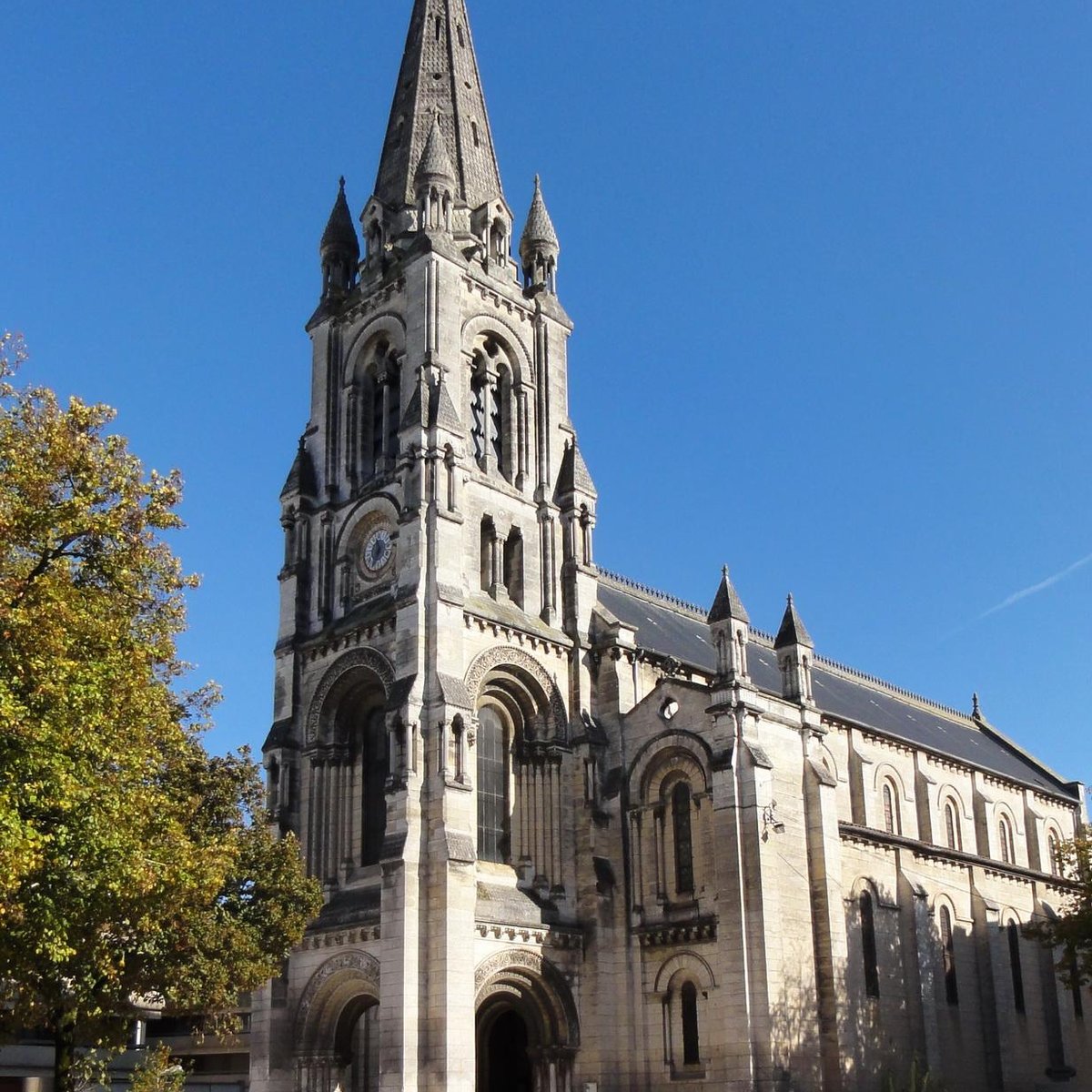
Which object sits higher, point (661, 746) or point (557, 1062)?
point (661, 746)

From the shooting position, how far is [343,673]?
140ft

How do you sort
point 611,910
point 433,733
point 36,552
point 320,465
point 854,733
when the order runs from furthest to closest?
point 854,733, point 320,465, point 611,910, point 433,733, point 36,552

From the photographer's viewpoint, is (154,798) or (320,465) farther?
(320,465)

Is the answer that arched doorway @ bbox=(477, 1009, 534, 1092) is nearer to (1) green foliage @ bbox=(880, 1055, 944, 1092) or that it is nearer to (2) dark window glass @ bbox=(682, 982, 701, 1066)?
(2) dark window glass @ bbox=(682, 982, 701, 1066)

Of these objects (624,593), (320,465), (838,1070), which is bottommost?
(838,1070)

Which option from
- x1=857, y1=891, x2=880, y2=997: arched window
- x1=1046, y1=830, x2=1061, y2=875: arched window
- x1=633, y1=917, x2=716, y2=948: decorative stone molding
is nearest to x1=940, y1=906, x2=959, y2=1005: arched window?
x1=857, y1=891, x2=880, y2=997: arched window

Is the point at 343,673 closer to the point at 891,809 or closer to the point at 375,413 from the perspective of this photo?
the point at 375,413

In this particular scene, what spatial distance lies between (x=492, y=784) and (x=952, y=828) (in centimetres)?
2418

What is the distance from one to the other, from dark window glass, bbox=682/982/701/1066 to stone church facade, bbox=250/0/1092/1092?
2.8 inches

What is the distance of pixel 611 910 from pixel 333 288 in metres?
24.3

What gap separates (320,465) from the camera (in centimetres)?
4731

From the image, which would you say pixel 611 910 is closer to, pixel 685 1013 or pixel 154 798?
pixel 685 1013

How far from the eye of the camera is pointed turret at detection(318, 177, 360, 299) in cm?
5003

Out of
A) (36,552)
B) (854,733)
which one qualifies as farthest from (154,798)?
(854,733)
